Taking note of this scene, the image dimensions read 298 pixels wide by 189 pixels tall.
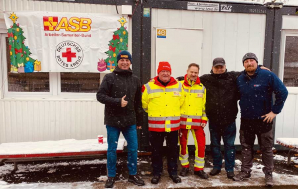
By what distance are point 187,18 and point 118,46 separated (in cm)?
151

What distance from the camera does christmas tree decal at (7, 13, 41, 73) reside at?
4.51m

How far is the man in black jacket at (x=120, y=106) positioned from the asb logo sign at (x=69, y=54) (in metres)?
1.44

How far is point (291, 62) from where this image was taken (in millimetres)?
5434

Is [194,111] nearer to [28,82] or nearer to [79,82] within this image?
[79,82]

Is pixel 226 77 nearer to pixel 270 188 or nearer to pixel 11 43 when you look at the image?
pixel 270 188

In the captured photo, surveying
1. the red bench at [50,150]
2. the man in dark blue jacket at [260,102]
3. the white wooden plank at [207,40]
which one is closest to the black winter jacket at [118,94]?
the red bench at [50,150]

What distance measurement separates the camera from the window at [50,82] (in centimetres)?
489

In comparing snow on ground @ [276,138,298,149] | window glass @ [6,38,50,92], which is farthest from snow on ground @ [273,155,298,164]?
window glass @ [6,38,50,92]

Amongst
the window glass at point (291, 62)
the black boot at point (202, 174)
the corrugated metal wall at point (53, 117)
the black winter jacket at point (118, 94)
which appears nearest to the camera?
the black winter jacket at point (118, 94)

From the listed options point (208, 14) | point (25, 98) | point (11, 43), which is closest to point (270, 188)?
point (208, 14)

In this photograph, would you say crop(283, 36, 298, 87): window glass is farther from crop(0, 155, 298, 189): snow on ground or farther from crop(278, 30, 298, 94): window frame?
crop(0, 155, 298, 189): snow on ground

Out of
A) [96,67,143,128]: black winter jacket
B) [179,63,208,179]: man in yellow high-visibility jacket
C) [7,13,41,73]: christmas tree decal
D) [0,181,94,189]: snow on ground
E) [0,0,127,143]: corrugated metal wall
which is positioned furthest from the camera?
[0,0,127,143]: corrugated metal wall

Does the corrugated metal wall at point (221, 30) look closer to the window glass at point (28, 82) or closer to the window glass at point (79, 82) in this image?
the window glass at point (79, 82)

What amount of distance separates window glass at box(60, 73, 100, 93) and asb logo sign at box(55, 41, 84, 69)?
30cm
